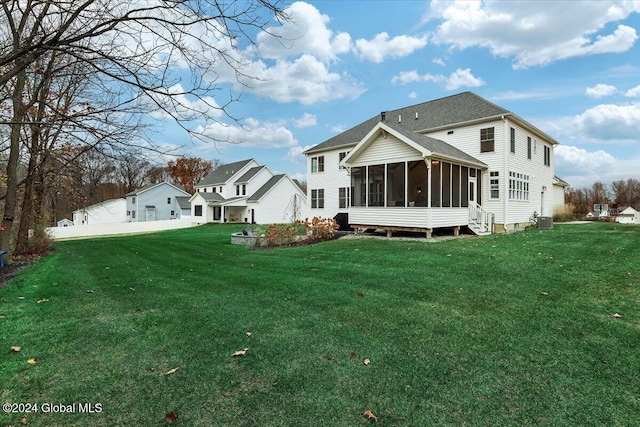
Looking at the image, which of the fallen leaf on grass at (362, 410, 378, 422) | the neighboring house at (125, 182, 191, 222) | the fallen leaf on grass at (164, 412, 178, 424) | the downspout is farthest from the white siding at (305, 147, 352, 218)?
the neighboring house at (125, 182, 191, 222)

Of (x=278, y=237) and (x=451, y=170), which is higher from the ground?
(x=451, y=170)

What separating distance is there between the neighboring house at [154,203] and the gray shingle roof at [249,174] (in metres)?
12.1

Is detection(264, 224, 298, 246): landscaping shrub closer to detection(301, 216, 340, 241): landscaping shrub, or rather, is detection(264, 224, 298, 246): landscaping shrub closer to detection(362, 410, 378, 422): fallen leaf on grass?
detection(301, 216, 340, 241): landscaping shrub

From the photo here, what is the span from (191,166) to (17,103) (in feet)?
176

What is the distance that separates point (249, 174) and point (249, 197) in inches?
172

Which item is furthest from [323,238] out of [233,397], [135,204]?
[135,204]

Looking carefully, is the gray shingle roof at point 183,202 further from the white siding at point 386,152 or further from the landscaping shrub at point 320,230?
the white siding at point 386,152

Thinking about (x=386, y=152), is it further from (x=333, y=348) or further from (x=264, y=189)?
(x=264, y=189)

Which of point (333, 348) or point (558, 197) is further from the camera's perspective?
point (558, 197)

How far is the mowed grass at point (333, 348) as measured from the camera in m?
2.36

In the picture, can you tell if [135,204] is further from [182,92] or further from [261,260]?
[182,92]

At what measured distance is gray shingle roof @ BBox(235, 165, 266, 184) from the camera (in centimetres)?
3806

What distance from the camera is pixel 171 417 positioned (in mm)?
2248

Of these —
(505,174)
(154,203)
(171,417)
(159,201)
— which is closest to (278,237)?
(505,174)
